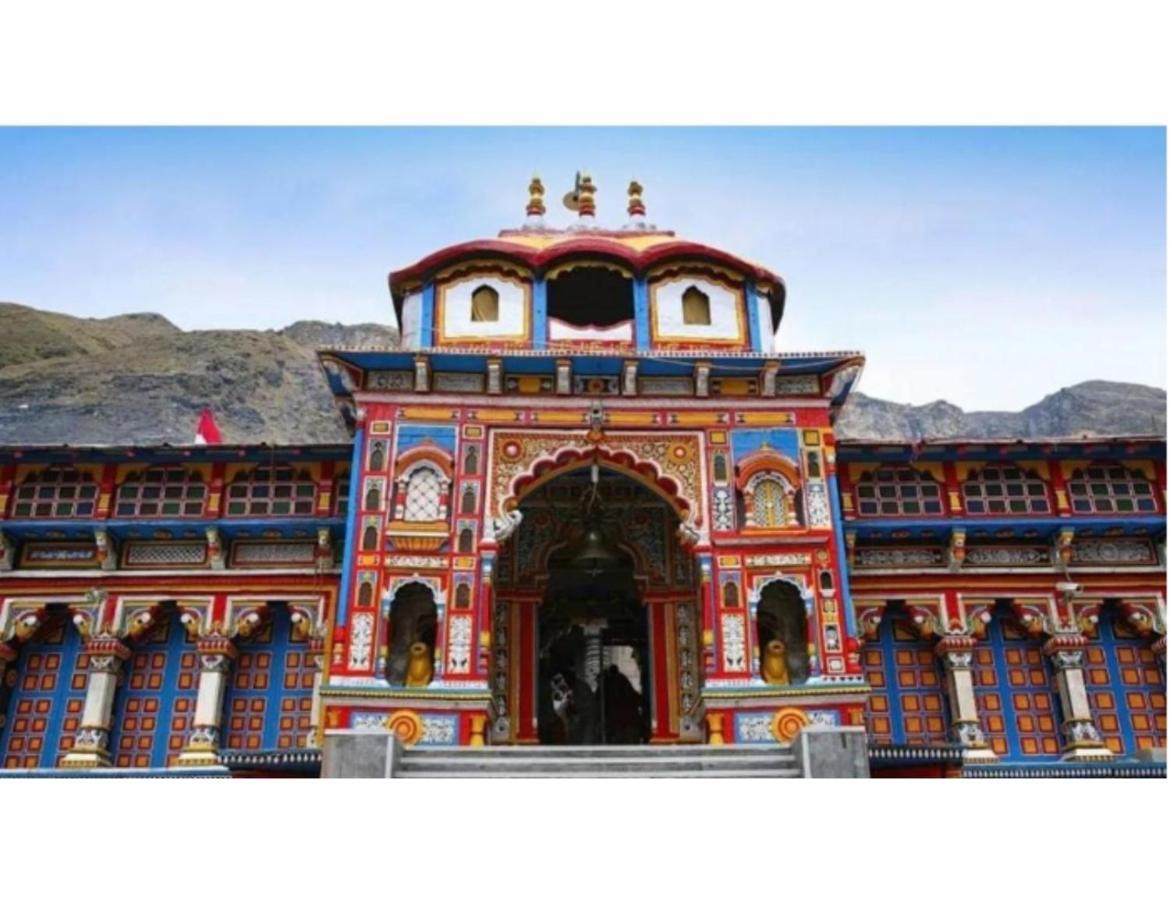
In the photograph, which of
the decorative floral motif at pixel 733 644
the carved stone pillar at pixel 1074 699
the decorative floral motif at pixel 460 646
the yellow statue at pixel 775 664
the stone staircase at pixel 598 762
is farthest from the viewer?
the carved stone pillar at pixel 1074 699

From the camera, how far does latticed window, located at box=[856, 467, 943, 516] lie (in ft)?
55.0

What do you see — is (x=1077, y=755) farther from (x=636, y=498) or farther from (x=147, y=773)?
(x=147, y=773)

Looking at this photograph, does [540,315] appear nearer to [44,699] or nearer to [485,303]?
[485,303]

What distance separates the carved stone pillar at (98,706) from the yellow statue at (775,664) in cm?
910

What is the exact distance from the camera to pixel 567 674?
1798cm

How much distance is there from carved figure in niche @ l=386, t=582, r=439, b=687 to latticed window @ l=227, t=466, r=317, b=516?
243 centimetres

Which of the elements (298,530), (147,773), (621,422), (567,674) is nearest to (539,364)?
(621,422)

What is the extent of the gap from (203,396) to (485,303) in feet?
89.3

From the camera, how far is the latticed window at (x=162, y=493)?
1628 cm

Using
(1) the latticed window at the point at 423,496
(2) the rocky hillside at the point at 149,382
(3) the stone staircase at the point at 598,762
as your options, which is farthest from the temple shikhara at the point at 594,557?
(2) the rocky hillside at the point at 149,382

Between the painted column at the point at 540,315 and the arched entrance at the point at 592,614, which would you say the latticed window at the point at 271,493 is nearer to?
the arched entrance at the point at 592,614

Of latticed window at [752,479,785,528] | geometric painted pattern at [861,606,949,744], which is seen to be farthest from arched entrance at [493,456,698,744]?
geometric painted pattern at [861,606,949,744]

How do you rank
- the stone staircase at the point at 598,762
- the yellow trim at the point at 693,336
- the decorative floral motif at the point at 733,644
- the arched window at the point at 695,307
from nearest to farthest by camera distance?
the stone staircase at the point at 598,762 < the decorative floral motif at the point at 733,644 < the yellow trim at the point at 693,336 < the arched window at the point at 695,307

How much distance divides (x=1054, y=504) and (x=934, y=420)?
107ft
